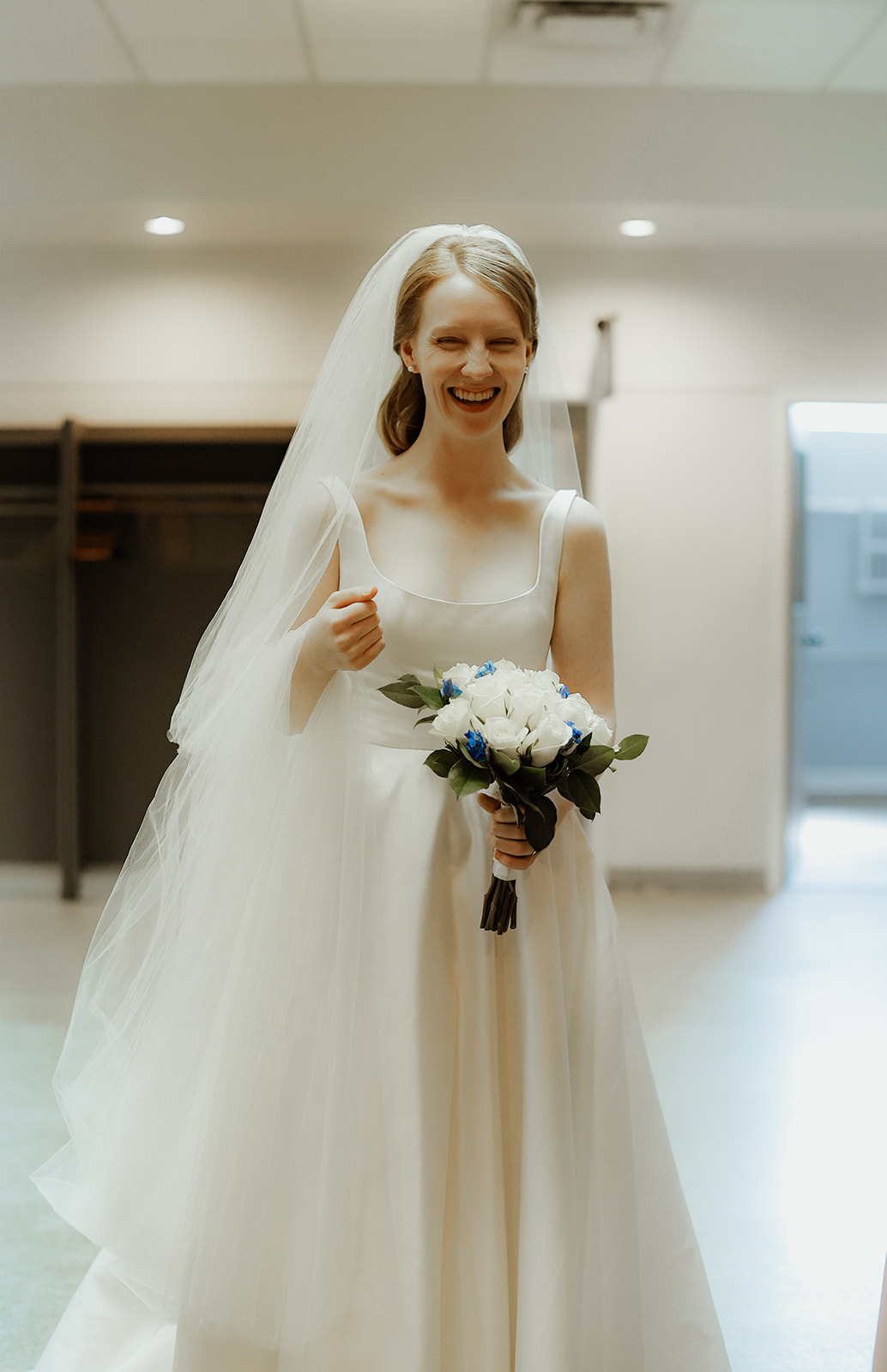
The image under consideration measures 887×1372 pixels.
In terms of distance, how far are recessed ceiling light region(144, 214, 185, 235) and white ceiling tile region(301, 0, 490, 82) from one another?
2.47 ft

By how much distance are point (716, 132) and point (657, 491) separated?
1.35 m

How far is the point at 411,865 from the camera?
138 cm

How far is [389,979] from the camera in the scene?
1.35 metres

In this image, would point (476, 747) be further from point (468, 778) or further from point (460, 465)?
point (460, 465)

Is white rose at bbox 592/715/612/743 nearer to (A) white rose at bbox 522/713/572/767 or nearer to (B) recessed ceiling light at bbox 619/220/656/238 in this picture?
(A) white rose at bbox 522/713/572/767

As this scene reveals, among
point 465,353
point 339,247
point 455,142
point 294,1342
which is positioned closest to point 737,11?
point 455,142

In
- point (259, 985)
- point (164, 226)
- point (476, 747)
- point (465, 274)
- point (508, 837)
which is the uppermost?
point (164, 226)

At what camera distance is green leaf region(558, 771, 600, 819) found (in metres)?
1.28

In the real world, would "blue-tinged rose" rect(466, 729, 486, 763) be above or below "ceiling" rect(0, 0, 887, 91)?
below

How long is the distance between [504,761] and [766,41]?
367 centimetres

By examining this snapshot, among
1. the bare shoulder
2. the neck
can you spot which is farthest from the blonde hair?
the bare shoulder

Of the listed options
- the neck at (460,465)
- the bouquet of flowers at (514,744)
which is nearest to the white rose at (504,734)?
the bouquet of flowers at (514,744)

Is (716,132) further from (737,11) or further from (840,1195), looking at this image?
(840,1195)

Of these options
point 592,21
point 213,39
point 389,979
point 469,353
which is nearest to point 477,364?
point 469,353
